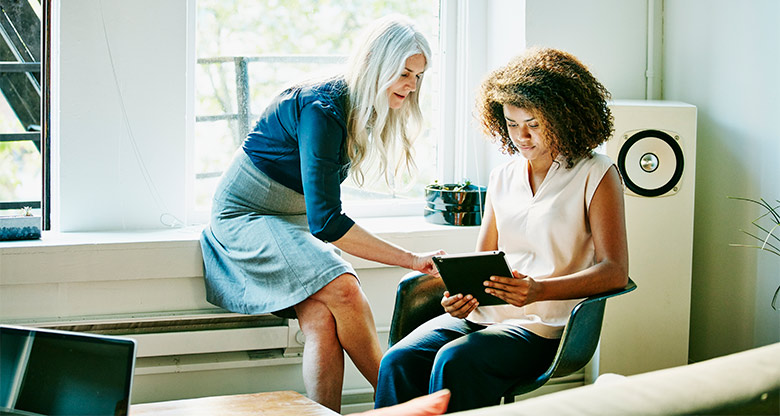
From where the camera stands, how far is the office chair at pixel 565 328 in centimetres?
191

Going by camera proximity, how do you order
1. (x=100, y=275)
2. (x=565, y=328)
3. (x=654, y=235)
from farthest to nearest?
(x=654, y=235)
(x=100, y=275)
(x=565, y=328)

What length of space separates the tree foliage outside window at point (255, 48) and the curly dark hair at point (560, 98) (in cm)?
103

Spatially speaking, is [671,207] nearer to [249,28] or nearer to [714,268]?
[714,268]

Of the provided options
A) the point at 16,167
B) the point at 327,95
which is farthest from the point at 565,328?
the point at 16,167

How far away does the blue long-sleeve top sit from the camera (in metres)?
2.18

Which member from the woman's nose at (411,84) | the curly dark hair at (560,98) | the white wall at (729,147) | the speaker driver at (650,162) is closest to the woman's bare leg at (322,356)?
the woman's nose at (411,84)

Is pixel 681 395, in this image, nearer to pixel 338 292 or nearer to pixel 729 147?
pixel 338 292

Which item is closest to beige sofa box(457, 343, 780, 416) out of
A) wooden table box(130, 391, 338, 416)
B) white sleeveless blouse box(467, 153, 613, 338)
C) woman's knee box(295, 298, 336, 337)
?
wooden table box(130, 391, 338, 416)

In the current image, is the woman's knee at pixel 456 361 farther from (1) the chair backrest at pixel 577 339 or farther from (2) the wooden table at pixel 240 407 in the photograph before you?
(2) the wooden table at pixel 240 407

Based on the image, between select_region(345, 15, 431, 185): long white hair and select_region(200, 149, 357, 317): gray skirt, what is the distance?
0.82 ft

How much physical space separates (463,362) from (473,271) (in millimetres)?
219

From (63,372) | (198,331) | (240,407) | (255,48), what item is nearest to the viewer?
(63,372)

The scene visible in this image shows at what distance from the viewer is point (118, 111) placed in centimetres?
276

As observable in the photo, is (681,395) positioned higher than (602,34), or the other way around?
(602,34)
